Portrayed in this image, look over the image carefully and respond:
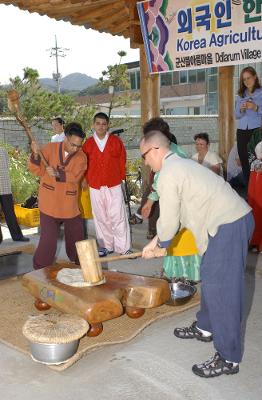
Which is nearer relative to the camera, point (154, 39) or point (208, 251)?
point (208, 251)

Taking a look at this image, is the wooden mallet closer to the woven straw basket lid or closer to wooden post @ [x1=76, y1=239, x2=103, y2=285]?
wooden post @ [x1=76, y1=239, x2=103, y2=285]

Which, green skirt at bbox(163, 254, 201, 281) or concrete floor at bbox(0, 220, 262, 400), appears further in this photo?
green skirt at bbox(163, 254, 201, 281)

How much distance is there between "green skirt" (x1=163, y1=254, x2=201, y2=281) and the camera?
15.3 feet

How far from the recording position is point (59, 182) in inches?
198

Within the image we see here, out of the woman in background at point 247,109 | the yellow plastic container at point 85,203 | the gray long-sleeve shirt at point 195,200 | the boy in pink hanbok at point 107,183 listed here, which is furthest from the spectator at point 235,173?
the gray long-sleeve shirt at point 195,200

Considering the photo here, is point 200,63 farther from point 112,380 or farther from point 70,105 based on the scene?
point 70,105

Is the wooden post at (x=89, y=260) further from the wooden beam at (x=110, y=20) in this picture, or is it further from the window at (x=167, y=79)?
the window at (x=167, y=79)

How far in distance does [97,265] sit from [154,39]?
3.95 meters

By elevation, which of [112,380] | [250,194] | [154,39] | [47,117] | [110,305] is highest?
[154,39]

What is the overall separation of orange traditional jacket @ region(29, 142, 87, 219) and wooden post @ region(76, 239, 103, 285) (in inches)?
51.9

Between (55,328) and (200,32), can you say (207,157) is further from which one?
(55,328)

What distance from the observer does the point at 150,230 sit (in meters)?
6.52

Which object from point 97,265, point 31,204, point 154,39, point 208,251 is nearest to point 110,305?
point 97,265

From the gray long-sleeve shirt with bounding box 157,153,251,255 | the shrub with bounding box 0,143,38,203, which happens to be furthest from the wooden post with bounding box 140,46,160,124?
the gray long-sleeve shirt with bounding box 157,153,251,255
